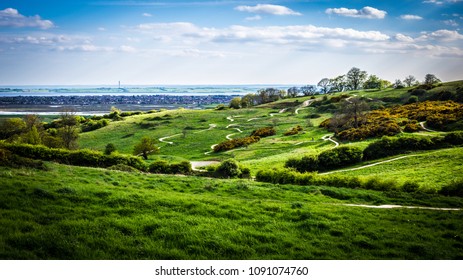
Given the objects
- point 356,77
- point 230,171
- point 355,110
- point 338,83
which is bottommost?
point 230,171

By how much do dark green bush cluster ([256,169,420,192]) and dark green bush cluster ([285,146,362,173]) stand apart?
8.75m

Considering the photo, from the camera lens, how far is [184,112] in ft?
343

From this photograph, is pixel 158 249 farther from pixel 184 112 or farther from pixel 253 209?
pixel 184 112

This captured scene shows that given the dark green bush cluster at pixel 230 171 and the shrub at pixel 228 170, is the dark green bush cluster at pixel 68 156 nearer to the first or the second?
the dark green bush cluster at pixel 230 171

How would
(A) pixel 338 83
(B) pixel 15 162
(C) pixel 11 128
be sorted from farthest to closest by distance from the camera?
(A) pixel 338 83, (C) pixel 11 128, (B) pixel 15 162

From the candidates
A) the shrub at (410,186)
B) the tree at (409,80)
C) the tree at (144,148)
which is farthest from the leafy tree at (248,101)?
the shrub at (410,186)

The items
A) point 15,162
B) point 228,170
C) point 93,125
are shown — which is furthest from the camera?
point 93,125

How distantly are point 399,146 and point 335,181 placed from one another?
1666cm

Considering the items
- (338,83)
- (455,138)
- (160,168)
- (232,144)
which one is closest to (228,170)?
(160,168)

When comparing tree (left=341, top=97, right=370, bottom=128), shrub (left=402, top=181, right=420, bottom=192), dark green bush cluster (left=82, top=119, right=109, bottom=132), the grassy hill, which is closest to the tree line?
dark green bush cluster (left=82, top=119, right=109, bottom=132)

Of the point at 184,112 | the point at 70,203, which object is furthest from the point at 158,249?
the point at 184,112

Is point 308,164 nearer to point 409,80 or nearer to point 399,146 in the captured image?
point 399,146

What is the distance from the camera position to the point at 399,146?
3875 centimetres

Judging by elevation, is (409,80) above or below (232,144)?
above
